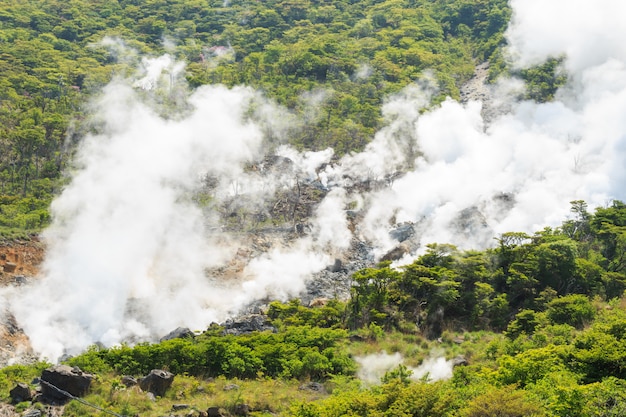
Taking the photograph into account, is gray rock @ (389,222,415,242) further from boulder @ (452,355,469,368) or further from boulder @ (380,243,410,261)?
boulder @ (452,355,469,368)

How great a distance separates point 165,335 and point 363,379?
13816mm

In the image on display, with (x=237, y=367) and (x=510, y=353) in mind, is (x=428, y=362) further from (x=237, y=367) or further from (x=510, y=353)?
(x=237, y=367)

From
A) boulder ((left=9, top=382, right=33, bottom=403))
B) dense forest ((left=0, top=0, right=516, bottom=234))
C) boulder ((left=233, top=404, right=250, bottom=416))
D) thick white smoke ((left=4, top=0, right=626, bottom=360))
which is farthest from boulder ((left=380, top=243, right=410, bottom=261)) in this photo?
boulder ((left=9, top=382, right=33, bottom=403))

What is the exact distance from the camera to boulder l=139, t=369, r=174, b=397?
81.3 feet

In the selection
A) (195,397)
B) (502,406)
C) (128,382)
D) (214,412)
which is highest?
(128,382)

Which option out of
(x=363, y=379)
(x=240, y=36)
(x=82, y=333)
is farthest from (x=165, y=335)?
(x=240, y=36)

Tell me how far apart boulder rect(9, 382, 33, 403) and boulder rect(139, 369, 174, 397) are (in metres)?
4.03

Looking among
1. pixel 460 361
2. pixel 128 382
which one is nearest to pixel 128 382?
pixel 128 382

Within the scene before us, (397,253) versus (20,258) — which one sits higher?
(397,253)

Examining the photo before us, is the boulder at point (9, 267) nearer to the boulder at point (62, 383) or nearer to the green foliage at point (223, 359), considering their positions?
the green foliage at point (223, 359)

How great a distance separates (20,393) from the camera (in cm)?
2311

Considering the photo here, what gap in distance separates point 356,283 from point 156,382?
69.8 ft

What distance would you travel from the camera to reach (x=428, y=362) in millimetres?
29922

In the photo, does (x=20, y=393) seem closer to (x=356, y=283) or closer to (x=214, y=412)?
(x=214, y=412)
